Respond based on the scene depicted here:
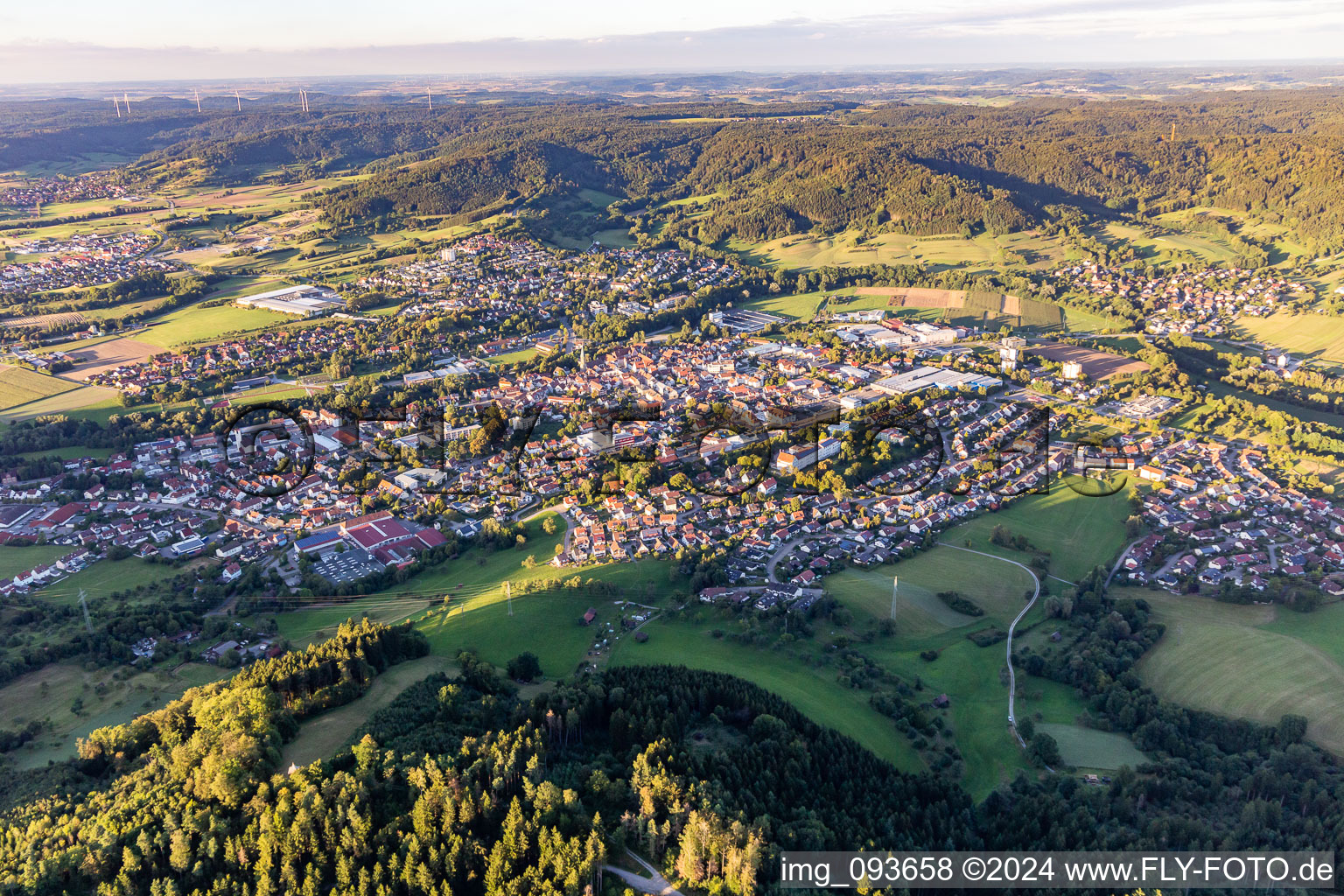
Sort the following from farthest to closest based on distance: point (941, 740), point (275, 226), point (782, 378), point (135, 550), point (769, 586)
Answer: point (275, 226) < point (782, 378) < point (135, 550) < point (769, 586) < point (941, 740)

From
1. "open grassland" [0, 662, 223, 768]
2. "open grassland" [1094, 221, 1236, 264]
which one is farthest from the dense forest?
"open grassland" [1094, 221, 1236, 264]

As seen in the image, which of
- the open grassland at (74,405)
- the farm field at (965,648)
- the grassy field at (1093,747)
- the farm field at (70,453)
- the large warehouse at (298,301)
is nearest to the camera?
the grassy field at (1093,747)

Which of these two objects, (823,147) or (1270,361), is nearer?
(1270,361)

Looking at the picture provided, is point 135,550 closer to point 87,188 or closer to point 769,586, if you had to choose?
point 769,586

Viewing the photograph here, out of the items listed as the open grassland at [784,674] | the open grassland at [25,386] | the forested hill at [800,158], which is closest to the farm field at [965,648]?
the open grassland at [784,674]

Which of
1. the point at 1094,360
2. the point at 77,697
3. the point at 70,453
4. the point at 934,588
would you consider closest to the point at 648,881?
the point at 934,588

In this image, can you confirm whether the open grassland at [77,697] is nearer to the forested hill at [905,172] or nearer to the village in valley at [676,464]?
the village in valley at [676,464]

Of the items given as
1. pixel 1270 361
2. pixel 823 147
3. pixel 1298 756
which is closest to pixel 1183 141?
pixel 823 147
